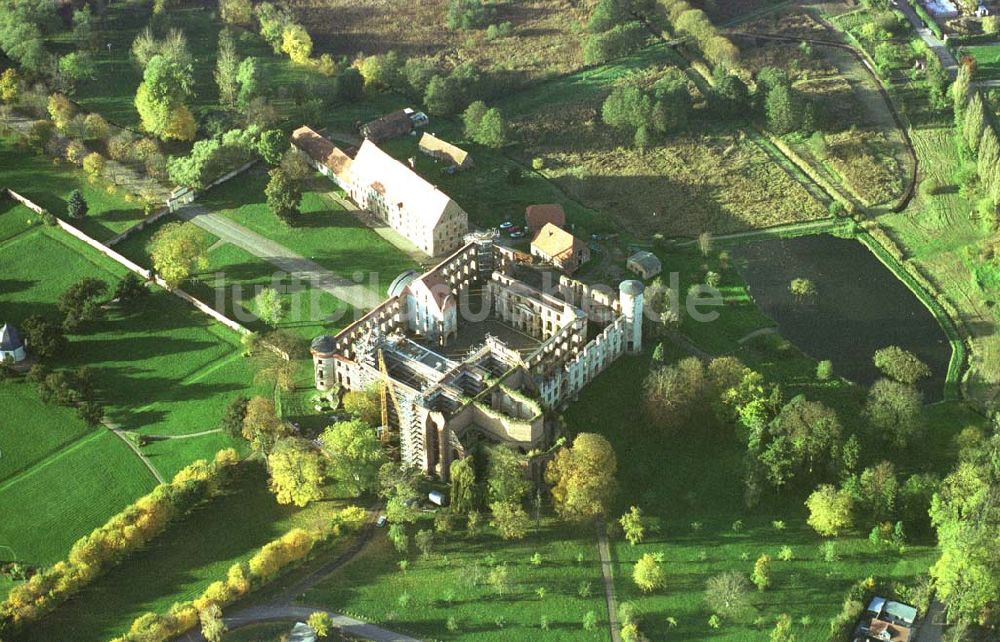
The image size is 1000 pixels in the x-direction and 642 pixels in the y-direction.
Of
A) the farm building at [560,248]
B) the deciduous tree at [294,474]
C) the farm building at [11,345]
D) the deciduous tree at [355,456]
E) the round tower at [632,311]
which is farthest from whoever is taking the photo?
the farm building at [560,248]

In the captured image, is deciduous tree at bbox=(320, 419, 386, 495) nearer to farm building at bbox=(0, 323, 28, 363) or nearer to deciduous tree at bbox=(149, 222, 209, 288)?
deciduous tree at bbox=(149, 222, 209, 288)

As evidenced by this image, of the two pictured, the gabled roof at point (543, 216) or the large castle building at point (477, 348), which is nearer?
the large castle building at point (477, 348)

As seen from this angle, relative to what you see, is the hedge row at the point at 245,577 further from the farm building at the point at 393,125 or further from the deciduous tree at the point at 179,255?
the farm building at the point at 393,125

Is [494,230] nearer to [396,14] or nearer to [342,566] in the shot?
[342,566]

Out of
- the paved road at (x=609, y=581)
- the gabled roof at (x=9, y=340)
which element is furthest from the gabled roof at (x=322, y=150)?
the paved road at (x=609, y=581)

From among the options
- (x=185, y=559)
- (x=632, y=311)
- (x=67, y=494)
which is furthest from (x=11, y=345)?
(x=632, y=311)

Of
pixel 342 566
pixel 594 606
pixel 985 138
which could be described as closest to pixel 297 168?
pixel 342 566
